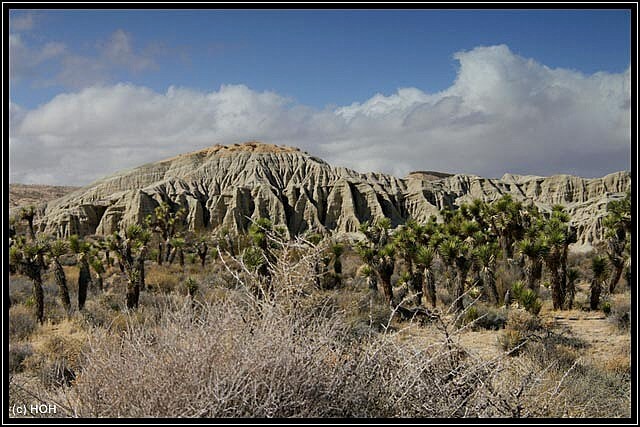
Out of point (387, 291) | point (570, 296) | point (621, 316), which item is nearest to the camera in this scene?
point (621, 316)

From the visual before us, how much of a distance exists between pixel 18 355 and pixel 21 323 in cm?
388

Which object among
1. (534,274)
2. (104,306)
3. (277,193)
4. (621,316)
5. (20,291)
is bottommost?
Result: (20,291)

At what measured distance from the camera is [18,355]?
9.17 m

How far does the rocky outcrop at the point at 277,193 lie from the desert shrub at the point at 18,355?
129ft

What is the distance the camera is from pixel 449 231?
1819cm

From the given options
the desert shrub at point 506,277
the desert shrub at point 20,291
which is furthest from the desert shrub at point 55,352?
the desert shrub at point 506,277

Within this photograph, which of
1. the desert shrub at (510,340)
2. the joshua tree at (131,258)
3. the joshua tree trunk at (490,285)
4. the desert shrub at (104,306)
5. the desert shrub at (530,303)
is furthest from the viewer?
the joshua tree at (131,258)

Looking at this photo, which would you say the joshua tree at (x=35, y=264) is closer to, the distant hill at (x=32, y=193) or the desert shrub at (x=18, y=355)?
the desert shrub at (x=18, y=355)

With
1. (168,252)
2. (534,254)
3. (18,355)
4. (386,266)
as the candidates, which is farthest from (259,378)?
(168,252)

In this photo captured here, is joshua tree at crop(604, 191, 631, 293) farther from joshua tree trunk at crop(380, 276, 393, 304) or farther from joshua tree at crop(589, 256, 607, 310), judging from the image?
joshua tree trunk at crop(380, 276, 393, 304)

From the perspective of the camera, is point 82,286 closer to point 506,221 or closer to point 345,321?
point 345,321

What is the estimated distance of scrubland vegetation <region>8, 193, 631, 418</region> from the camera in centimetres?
314

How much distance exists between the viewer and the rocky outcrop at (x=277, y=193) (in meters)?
50.8
